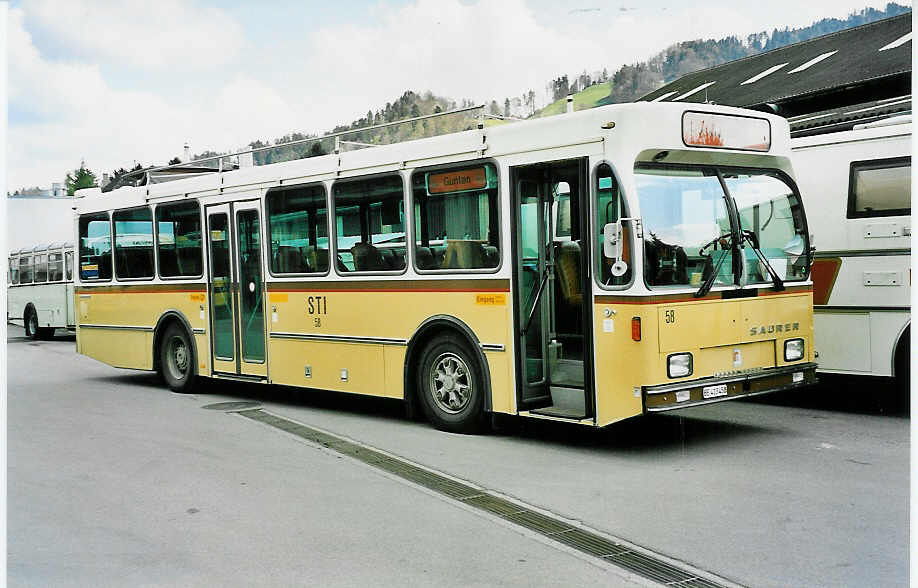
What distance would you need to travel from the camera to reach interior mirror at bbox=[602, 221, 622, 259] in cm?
768

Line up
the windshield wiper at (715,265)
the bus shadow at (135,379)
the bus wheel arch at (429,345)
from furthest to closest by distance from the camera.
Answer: the bus shadow at (135,379) < the bus wheel arch at (429,345) < the windshield wiper at (715,265)

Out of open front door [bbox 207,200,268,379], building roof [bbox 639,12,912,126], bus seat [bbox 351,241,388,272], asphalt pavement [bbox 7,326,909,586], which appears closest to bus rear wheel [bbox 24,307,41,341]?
open front door [bbox 207,200,268,379]

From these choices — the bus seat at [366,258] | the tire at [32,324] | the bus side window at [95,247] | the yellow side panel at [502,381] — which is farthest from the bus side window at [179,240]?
the tire at [32,324]

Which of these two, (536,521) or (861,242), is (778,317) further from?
(536,521)

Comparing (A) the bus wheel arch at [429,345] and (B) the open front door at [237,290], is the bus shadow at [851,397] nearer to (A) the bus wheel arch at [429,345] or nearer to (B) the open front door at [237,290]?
(A) the bus wheel arch at [429,345]

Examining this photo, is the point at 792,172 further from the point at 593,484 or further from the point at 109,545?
the point at 109,545

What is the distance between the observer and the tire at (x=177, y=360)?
1317 cm

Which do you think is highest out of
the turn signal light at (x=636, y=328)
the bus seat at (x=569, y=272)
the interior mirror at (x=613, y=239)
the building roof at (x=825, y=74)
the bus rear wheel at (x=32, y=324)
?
the building roof at (x=825, y=74)

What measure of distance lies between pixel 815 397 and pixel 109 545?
8.19 meters

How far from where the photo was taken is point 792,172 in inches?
362

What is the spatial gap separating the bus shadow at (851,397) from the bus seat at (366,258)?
4505 mm

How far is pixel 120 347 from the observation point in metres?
14.4

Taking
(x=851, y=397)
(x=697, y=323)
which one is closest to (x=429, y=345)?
(x=697, y=323)

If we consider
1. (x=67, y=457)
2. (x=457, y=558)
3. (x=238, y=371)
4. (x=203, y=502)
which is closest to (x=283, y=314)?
(x=238, y=371)
